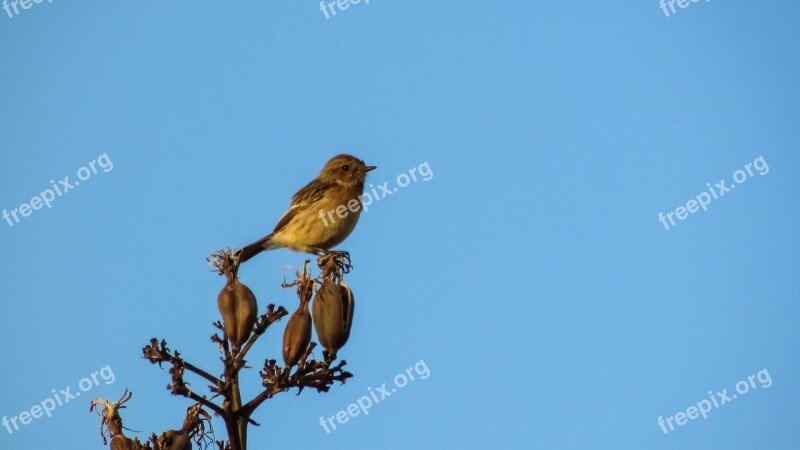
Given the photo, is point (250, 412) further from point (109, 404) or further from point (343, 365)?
point (109, 404)

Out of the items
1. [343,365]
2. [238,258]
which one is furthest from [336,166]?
[343,365]

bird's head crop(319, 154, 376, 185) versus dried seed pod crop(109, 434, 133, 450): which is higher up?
bird's head crop(319, 154, 376, 185)

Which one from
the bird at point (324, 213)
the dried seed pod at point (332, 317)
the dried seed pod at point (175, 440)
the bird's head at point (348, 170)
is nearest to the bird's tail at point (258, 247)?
the bird at point (324, 213)

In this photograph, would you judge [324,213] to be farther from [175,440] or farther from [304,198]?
[175,440]

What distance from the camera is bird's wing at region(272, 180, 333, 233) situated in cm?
1099

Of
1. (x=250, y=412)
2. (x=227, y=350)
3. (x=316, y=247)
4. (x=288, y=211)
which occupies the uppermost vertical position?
(x=288, y=211)

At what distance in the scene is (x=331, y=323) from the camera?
4.91 meters

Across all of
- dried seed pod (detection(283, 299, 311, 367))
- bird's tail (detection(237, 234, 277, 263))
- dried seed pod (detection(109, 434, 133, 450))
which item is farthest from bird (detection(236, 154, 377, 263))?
dried seed pod (detection(109, 434, 133, 450))

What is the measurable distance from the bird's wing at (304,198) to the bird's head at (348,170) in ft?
0.49

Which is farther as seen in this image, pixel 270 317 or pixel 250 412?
pixel 270 317

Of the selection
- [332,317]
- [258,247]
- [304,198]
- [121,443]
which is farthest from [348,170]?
[121,443]

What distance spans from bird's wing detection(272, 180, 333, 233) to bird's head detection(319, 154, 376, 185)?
0.49 feet

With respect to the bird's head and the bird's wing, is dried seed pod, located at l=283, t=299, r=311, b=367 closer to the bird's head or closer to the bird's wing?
the bird's wing

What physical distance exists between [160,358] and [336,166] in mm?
7061
